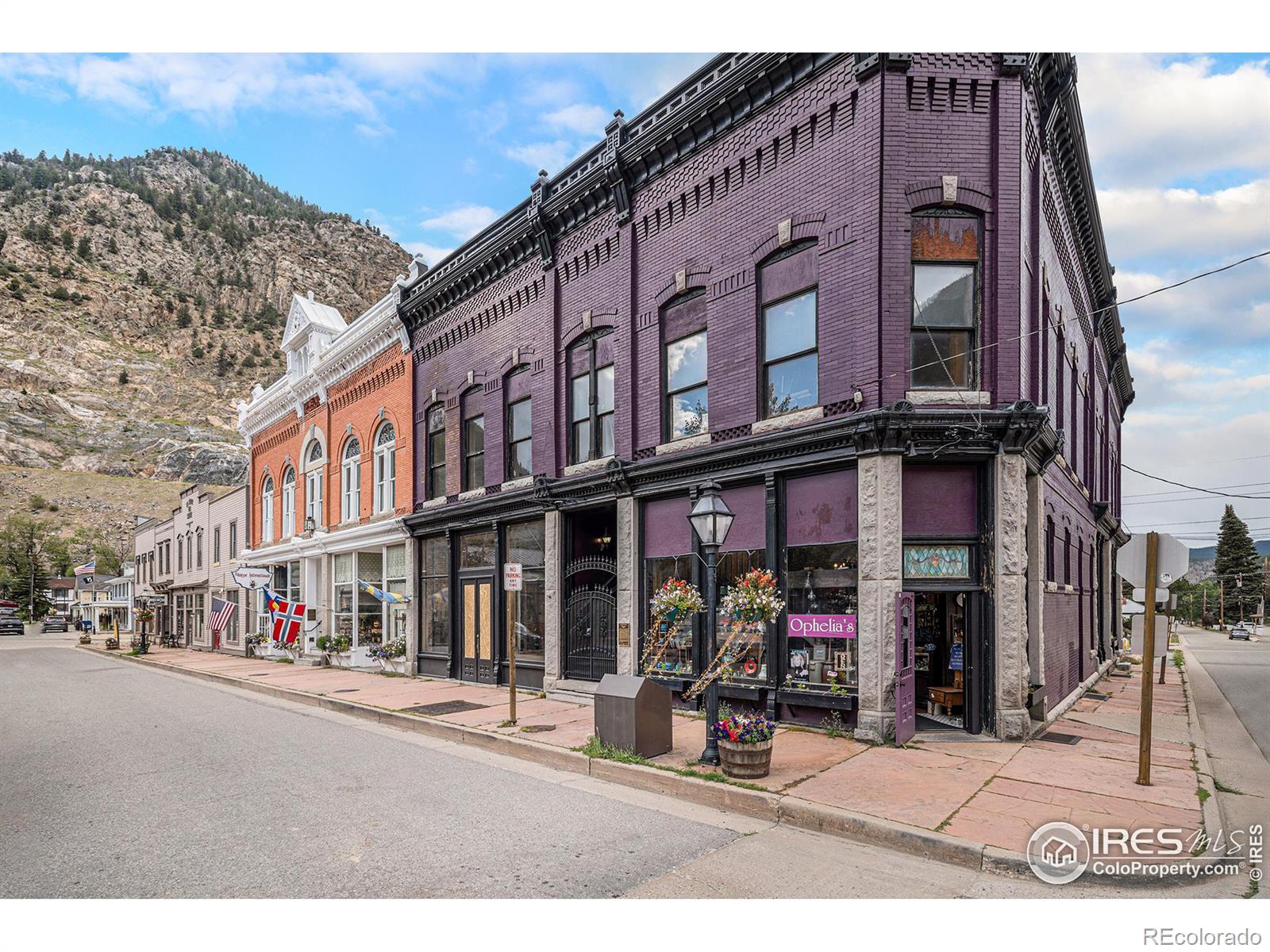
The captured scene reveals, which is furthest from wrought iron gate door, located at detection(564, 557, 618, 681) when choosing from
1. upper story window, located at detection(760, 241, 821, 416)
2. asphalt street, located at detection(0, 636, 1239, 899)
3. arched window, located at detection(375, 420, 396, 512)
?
arched window, located at detection(375, 420, 396, 512)

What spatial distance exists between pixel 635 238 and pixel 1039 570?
363 inches

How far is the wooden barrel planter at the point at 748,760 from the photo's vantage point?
8375 millimetres

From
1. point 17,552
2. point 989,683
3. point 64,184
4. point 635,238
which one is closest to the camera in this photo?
point 989,683

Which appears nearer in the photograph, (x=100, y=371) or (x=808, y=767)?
(x=808, y=767)

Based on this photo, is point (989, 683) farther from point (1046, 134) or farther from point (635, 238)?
point (635, 238)

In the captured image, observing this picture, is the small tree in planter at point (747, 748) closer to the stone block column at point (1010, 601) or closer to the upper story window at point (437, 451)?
the stone block column at point (1010, 601)

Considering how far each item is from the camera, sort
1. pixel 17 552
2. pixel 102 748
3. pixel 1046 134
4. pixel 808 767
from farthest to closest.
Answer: pixel 17 552 < pixel 1046 134 < pixel 102 748 < pixel 808 767

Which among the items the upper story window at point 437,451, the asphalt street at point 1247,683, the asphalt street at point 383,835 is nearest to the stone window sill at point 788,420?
the asphalt street at point 383,835

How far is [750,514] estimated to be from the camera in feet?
40.5

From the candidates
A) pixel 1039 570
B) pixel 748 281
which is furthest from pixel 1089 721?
pixel 748 281

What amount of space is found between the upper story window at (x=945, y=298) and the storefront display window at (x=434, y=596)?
13.3 m

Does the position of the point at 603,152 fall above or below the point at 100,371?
below

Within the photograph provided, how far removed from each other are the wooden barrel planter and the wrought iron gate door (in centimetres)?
638

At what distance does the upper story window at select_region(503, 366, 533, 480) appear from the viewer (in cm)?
1766
